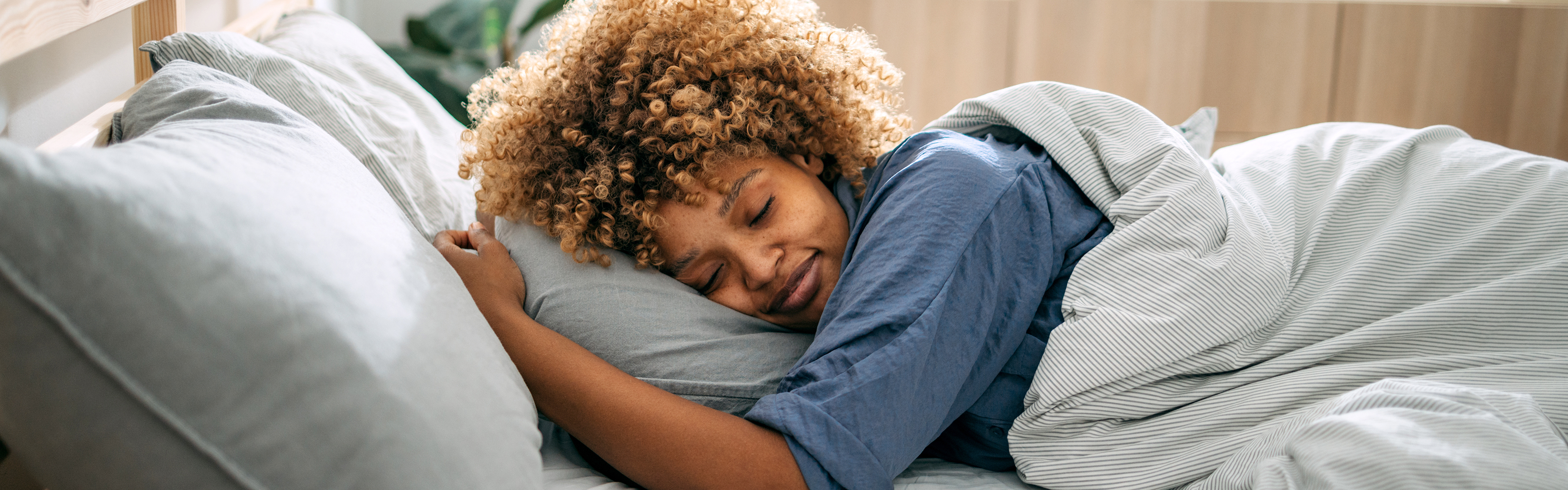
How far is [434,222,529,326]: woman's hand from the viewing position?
74cm

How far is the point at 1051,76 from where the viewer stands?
234 centimetres

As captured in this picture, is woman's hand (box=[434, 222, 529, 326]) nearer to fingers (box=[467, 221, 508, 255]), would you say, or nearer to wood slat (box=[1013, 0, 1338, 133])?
fingers (box=[467, 221, 508, 255])

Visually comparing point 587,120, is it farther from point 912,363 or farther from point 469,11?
point 469,11

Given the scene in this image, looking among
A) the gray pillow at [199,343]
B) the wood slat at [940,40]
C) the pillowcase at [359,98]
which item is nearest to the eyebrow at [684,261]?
the pillowcase at [359,98]

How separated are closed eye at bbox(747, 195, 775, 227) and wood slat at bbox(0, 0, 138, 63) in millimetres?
579

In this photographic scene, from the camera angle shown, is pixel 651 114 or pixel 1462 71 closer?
pixel 651 114

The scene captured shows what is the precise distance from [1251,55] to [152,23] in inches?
97.7

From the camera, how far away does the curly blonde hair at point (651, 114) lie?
2.75 ft

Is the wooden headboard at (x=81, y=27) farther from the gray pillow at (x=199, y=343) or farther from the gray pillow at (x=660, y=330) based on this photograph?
the gray pillow at (x=660, y=330)

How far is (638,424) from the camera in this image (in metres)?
0.65

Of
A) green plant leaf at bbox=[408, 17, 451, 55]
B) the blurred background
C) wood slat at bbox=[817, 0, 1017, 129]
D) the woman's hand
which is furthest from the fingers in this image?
wood slat at bbox=[817, 0, 1017, 129]

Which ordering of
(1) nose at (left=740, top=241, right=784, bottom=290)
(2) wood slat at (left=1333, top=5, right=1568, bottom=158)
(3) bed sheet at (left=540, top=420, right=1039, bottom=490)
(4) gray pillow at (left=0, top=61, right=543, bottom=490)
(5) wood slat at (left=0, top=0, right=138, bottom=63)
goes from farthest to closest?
1. (2) wood slat at (left=1333, top=5, right=1568, bottom=158)
2. (1) nose at (left=740, top=241, right=784, bottom=290)
3. (3) bed sheet at (left=540, top=420, right=1039, bottom=490)
4. (5) wood slat at (left=0, top=0, right=138, bottom=63)
5. (4) gray pillow at (left=0, top=61, right=543, bottom=490)

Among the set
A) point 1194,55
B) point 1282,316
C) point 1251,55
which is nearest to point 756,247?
point 1282,316

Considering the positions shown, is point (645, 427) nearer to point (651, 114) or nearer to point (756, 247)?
point (756, 247)
